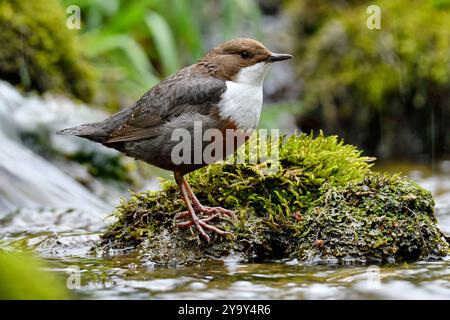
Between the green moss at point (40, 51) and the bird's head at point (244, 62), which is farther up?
the green moss at point (40, 51)

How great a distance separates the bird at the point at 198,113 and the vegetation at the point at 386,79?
5376mm

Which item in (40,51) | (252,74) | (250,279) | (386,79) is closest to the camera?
(250,279)

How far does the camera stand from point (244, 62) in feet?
13.3

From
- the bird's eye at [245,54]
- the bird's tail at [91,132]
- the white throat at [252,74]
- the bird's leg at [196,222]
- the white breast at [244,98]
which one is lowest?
the bird's leg at [196,222]

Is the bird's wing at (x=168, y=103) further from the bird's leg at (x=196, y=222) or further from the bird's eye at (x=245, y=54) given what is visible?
the bird's leg at (x=196, y=222)

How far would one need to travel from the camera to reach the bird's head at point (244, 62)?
3.99m

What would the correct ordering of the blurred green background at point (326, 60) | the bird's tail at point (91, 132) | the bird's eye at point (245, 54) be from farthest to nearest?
the blurred green background at point (326, 60) < the bird's tail at point (91, 132) < the bird's eye at point (245, 54)

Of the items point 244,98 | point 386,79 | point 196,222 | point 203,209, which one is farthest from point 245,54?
point 386,79

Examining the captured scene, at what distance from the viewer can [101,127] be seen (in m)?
4.36

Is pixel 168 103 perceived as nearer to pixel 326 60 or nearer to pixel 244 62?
pixel 244 62

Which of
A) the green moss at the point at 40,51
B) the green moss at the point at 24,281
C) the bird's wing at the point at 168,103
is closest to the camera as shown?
the green moss at the point at 24,281

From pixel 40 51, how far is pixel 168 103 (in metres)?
3.99

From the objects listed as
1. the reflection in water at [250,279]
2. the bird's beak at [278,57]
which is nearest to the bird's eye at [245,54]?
the bird's beak at [278,57]
